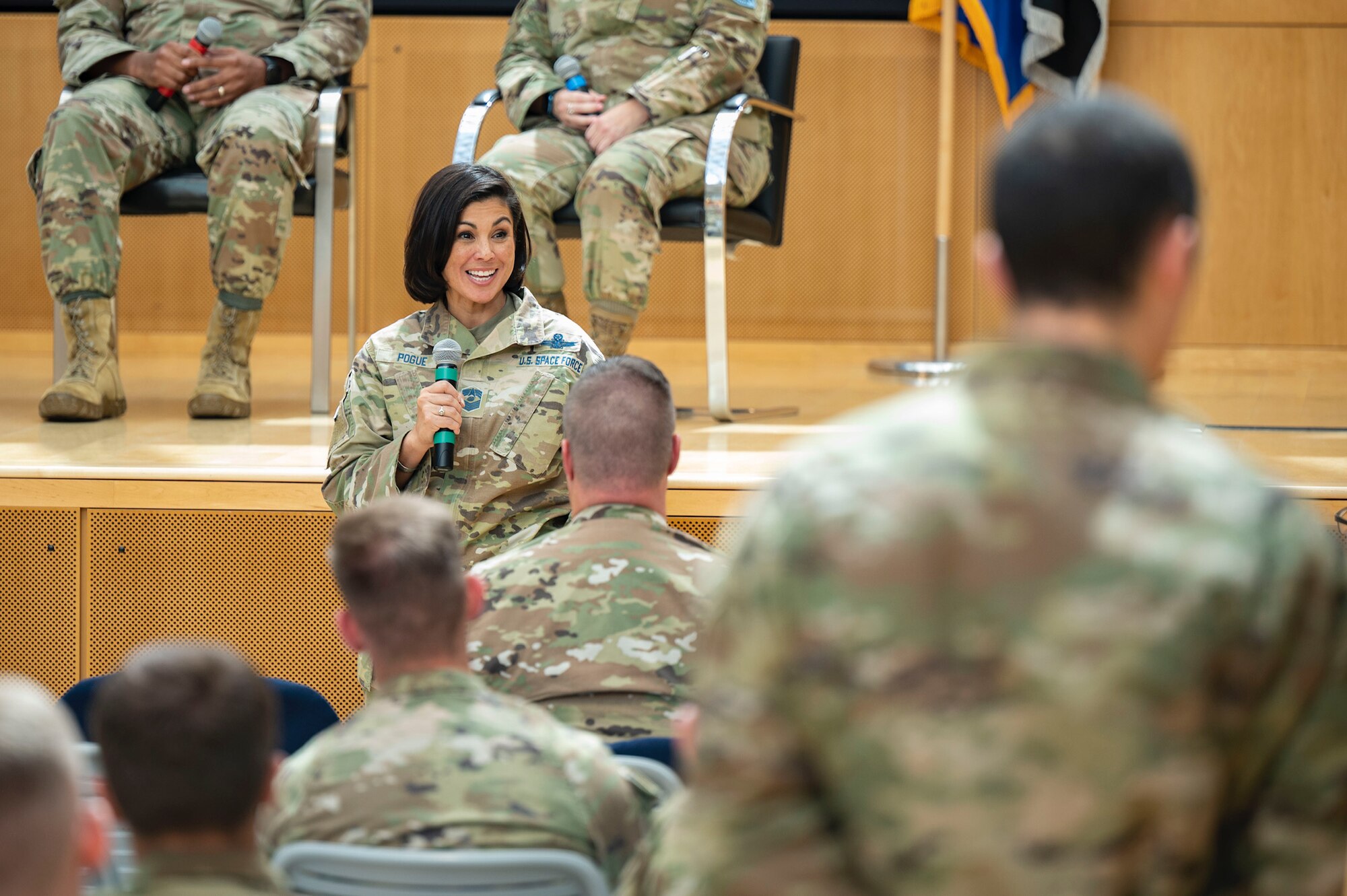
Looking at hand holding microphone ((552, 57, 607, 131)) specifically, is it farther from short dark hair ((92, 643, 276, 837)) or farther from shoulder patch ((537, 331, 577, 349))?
short dark hair ((92, 643, 276, 837))

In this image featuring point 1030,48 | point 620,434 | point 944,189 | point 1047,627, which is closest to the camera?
point 1047,627

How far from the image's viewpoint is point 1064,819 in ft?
2.61

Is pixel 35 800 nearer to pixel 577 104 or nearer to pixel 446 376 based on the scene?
pixel 446 376

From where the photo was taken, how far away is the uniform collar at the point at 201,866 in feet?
3.27

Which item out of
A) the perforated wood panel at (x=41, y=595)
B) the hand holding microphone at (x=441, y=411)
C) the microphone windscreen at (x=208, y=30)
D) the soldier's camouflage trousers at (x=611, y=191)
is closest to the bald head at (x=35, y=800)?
the hand holding microphone at (x=441, y=411)

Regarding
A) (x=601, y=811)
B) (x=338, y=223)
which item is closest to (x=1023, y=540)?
(x=601, y=811)

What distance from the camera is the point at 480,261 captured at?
7.83ft

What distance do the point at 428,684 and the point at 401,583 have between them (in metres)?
0.08

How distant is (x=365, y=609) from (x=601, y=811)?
9.8 inches

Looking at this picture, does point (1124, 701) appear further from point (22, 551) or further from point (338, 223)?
point (338, 223)

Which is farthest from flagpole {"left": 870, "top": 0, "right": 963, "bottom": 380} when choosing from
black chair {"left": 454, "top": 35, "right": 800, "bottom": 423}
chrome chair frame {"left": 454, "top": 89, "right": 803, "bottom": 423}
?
chrome chair frame {"left": 454, "top": 89, "right": 803, "bottom": 423}

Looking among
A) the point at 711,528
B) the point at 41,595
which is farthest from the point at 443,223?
→ the point at 41,595

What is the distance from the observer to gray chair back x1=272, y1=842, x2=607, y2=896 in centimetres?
110

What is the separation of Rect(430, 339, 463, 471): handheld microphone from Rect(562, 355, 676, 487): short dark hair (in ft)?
1.38
